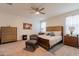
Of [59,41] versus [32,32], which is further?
[59,41]

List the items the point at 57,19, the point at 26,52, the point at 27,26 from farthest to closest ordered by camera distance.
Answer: the point at 57,19 → the point at 27,26 → the point at 26,52

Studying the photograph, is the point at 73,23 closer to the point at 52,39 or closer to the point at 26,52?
the point at 52,39

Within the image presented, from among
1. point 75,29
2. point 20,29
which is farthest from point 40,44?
point 75,29

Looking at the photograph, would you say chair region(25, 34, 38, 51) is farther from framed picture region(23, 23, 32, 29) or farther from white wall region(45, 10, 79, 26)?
white wall region(45, 10, 79, 26)

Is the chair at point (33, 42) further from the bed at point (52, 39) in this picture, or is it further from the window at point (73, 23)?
the window at point (73, 23)

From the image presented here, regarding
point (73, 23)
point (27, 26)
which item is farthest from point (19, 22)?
point (73, 23)

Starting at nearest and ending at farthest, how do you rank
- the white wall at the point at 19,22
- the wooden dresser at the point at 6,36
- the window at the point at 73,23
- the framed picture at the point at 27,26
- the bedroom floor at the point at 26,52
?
1. the bedroom floor at the point at 26,52
2. the white wall at the point at 19,22
3. the window at the point at 73,23
4. the framed picture at the point at 27,26
5. the wooden dresser at the point at 6,36

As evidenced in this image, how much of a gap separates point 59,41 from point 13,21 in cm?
183

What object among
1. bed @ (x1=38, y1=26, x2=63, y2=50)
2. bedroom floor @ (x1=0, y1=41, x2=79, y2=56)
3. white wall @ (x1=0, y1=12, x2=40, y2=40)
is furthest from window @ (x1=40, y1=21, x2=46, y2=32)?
bedroom floor @ (x1=0, y1=41, x2=79, y2=56)

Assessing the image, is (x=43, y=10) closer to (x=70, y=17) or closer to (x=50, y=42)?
(x=70, y=17)

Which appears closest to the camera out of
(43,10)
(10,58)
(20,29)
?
(10,58)

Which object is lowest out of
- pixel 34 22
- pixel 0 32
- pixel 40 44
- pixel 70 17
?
pixel 40 44

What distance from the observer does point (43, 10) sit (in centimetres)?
237

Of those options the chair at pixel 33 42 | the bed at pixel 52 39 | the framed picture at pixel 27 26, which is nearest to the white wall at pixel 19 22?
the framed picture at pixel 27 26
